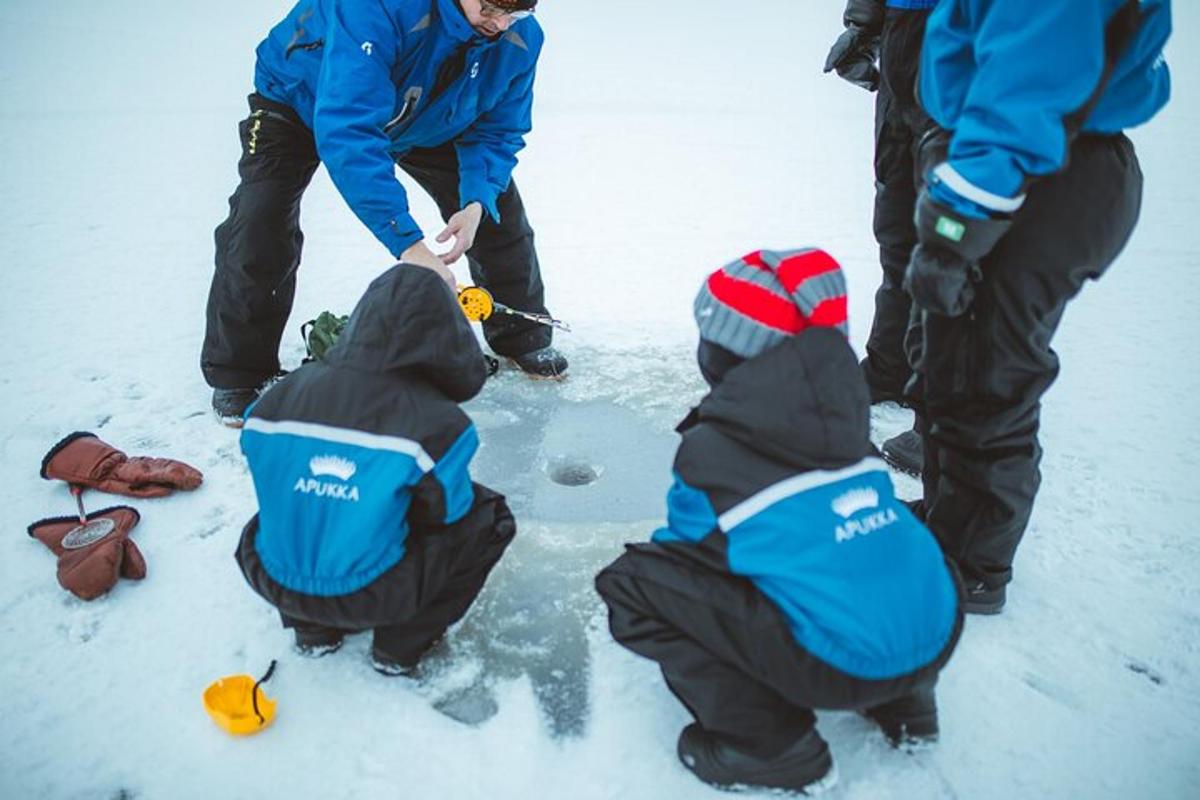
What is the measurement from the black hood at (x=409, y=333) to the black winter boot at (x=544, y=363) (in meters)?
1.45

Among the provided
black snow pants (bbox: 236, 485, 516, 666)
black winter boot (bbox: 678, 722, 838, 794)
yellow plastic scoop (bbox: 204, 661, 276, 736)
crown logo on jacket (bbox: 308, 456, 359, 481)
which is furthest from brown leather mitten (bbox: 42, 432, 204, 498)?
black winter boot (bbox: 678, 722, 838, 794)

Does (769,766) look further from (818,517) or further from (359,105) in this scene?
(359,105)

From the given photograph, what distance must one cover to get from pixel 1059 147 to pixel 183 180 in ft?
23.4

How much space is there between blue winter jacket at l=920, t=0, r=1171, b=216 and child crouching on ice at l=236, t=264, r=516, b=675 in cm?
119

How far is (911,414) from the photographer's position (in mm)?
3029

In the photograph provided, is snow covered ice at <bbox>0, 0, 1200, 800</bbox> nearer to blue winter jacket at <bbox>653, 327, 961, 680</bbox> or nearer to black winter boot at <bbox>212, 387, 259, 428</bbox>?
black winter boot at <bbox>212, 387, 259, 428</bbox>

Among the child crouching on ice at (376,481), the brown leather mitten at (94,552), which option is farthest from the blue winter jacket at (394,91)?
the brown leather mitten at (94,552)

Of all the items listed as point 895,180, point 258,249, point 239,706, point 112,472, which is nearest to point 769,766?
point 239,706

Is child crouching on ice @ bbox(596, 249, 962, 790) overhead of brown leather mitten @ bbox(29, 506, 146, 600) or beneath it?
overhead

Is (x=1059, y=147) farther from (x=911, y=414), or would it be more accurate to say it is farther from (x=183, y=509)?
(x=183, y=509)

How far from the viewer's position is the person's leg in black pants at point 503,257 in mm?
3199

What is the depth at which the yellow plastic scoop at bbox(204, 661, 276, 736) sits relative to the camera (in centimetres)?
162

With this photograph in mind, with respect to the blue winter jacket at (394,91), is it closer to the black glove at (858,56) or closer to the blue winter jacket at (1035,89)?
the black glove at (858,56)

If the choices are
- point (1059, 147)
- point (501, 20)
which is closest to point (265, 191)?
point (501, 20)
